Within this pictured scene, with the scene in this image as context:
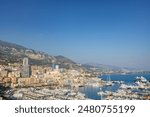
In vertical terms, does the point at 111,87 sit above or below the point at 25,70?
below

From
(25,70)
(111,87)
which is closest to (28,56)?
(25,70)

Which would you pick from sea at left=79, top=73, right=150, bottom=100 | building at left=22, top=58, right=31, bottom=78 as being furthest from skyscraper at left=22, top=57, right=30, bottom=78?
sea at left=79, top=73, right=150, bottom=100

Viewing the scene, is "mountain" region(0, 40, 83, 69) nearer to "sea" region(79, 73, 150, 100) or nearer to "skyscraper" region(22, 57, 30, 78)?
"skyscraper" region(22, 57, 30, 78)

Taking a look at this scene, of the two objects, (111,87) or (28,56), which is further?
(28,56)

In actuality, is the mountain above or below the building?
above

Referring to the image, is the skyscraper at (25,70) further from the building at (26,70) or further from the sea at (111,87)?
the sea at (111,87)

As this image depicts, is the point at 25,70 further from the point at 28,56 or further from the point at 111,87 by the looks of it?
the point at 111,87

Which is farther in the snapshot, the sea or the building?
the building

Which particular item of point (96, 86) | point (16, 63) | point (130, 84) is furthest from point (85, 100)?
point (16, 63)

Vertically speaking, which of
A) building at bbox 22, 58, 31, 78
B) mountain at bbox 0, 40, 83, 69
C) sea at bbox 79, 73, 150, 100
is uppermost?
mountain at bbox 0, 40, 83, 69

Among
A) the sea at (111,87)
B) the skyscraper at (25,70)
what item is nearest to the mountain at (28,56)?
the skyscraper at (25,70)
